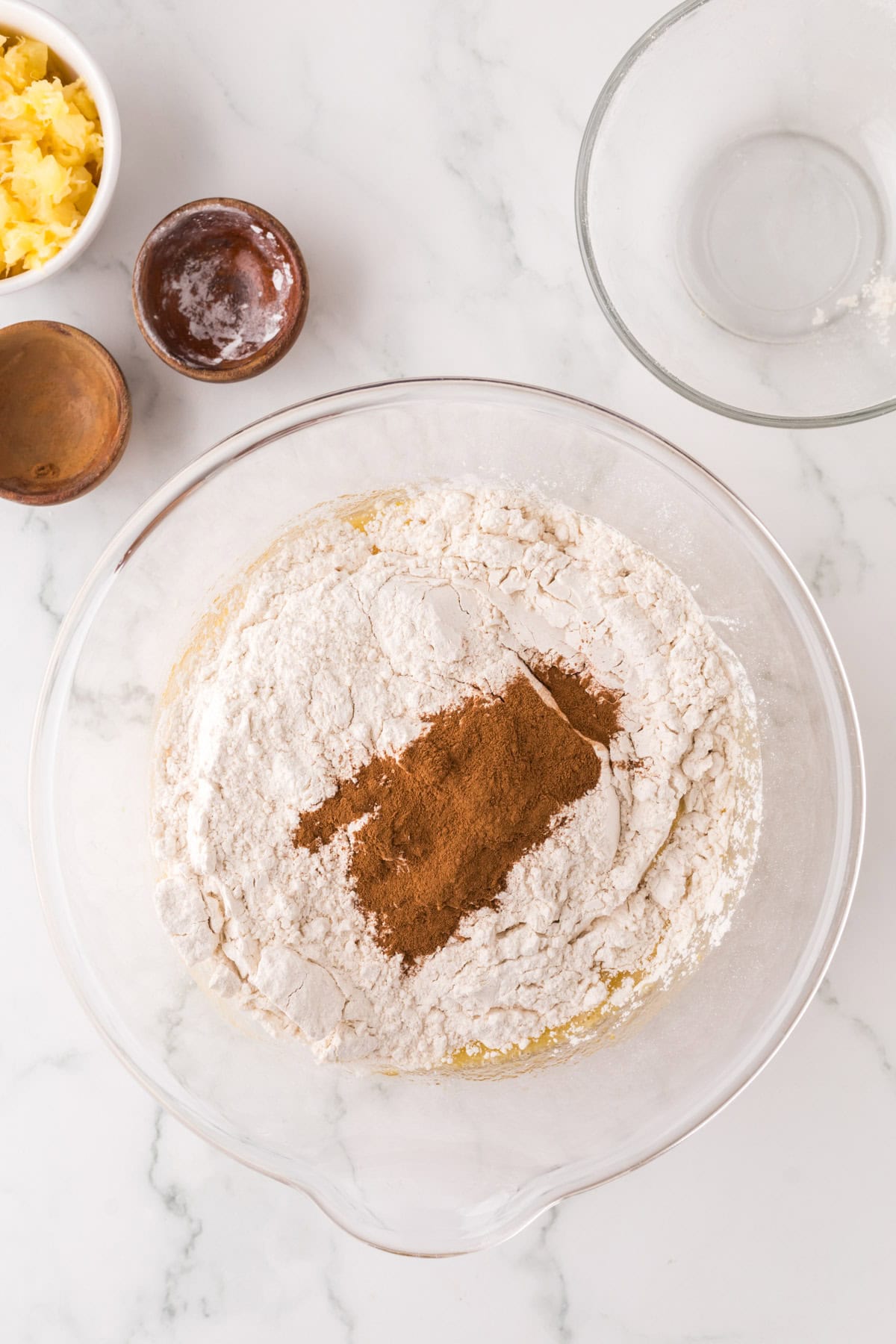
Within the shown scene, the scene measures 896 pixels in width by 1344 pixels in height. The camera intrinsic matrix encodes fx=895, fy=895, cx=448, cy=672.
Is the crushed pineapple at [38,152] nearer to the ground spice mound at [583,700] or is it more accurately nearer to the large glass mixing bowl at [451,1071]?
the large glass mixing bowl at [451,1071]

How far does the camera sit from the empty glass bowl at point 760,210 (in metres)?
1.53

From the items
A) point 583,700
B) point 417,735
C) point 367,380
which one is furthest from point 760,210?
point 417,735

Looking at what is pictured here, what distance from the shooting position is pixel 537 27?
1.65 meters

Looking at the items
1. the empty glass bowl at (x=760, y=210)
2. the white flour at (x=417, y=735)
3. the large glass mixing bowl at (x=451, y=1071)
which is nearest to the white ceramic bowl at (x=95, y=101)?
the large glass mixing bowl at (x=451, y=1071)

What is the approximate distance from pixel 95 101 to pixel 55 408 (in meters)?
0.53

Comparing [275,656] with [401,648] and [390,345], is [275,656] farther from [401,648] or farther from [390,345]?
[390,345]

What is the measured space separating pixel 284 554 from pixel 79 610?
0.36 meters

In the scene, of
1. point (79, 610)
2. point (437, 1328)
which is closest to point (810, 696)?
point (79, 610)

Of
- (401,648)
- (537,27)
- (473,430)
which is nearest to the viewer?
(401,648)

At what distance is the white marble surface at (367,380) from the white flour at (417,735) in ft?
1.26

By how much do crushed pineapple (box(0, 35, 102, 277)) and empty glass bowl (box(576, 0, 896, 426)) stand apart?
888mm

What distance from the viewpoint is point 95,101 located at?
5.10 ft

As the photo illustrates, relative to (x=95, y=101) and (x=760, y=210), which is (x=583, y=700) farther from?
(x=95, y=101)

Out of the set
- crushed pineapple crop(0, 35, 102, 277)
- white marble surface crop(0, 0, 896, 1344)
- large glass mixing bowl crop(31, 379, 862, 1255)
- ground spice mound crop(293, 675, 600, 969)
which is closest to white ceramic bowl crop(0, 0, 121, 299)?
crushed pineapple crop(0, 35, 102, 277)
